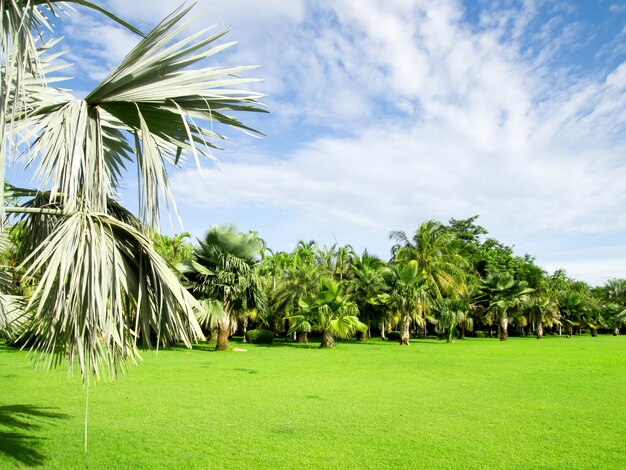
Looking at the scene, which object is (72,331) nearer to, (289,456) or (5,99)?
(5,99)

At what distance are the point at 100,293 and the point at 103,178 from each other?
973mm

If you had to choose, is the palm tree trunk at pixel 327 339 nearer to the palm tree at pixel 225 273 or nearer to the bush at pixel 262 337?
the palm tree at pixel 225 273

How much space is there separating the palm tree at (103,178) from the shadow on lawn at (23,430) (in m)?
1.80

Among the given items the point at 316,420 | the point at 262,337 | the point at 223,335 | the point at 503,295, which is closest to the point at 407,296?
the point at 262,337

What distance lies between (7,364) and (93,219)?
41.6 ft

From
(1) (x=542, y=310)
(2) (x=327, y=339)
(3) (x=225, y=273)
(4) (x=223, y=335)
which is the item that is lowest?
(2) (x=327, y=339)

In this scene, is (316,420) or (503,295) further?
(503,295)

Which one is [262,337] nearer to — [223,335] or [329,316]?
[329,316]

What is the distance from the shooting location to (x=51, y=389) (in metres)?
9.86

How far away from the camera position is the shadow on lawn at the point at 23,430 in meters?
5.46

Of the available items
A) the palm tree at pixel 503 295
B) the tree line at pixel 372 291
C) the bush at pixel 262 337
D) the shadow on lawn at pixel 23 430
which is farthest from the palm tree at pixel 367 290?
the shadow on lawn at pixel 23 430

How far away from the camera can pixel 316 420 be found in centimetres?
746

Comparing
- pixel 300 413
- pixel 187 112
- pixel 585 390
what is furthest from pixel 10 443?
pixel 585 390

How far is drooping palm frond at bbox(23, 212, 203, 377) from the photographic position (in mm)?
3691
